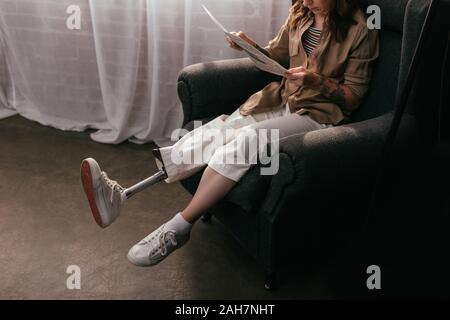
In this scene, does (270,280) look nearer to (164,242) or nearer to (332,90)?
(164,242)

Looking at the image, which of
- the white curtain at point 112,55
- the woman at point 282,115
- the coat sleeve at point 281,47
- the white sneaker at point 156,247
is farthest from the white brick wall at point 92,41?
the white sneaker at point 156,247

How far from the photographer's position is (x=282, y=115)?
1760 millimetres

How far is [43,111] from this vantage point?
8.64 feet

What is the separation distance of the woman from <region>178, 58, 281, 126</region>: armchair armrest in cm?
10

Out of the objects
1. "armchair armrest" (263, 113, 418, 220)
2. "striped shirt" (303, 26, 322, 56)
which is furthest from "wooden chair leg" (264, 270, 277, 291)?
"striped shirt" (303, 26, 322, 56)

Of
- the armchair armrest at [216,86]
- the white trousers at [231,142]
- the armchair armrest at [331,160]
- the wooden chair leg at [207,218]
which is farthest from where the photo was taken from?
the wooden chair leg at [207,218]

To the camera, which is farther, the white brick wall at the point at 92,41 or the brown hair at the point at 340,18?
the white brick wall at the point at 92,41

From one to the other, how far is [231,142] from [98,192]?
423 mm

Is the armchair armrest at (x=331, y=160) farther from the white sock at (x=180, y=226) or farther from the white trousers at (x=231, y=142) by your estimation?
the white sock at (x=180, y=226)

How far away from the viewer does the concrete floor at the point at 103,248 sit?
5.09ft

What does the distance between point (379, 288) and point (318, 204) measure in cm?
39

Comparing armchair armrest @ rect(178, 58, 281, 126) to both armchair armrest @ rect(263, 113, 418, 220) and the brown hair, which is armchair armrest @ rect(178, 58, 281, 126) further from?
armchair armrest @ rect(263, 113, 418, 220)

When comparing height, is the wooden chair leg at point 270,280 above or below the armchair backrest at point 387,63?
below

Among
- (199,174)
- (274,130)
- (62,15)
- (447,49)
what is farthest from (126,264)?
(62,15)
